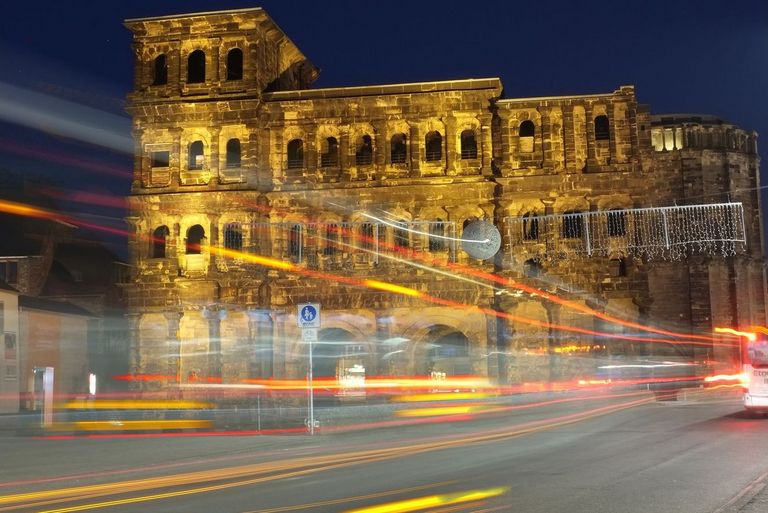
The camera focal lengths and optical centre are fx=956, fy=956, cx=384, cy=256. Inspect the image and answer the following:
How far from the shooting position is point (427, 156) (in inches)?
1631

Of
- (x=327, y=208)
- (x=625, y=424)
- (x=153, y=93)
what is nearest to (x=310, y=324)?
(x=625, y=424)

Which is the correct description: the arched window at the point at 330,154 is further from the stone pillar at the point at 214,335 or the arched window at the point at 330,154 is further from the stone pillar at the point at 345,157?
the stone pillar at the point at 214,335

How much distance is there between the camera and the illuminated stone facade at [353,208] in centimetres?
3953

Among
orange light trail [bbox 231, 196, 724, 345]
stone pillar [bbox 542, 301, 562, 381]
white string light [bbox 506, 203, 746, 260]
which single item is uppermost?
white string light [bbox 506, 203, 746, 260]

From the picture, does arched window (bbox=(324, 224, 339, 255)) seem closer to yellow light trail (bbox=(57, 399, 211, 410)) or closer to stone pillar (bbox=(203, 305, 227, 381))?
stone pillar (bbox=(203, 305, 227, 381))

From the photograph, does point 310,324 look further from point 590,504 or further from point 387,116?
point 387,116

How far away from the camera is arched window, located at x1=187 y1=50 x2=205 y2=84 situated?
138 feet

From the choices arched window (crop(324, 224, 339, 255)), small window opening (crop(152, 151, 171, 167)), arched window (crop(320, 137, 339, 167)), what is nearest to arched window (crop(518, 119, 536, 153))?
arched window (crop(320, 137, 339, 167))

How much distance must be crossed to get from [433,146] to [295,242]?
7397mm

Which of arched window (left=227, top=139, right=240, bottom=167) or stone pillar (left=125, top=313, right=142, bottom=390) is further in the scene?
arched window (left=227, top=139, right=240, bottom=167)

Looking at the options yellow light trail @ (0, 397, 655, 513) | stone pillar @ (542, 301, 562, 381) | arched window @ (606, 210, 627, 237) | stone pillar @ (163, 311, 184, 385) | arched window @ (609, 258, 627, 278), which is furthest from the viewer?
stone pillar @ (163, 311, 184, 385)

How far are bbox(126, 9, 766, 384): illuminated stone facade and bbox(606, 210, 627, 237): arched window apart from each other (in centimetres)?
52

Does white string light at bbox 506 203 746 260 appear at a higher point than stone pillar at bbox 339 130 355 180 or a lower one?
lower

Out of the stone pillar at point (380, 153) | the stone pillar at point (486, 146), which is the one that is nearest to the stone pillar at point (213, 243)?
the stone pillar at point (380, 153)
